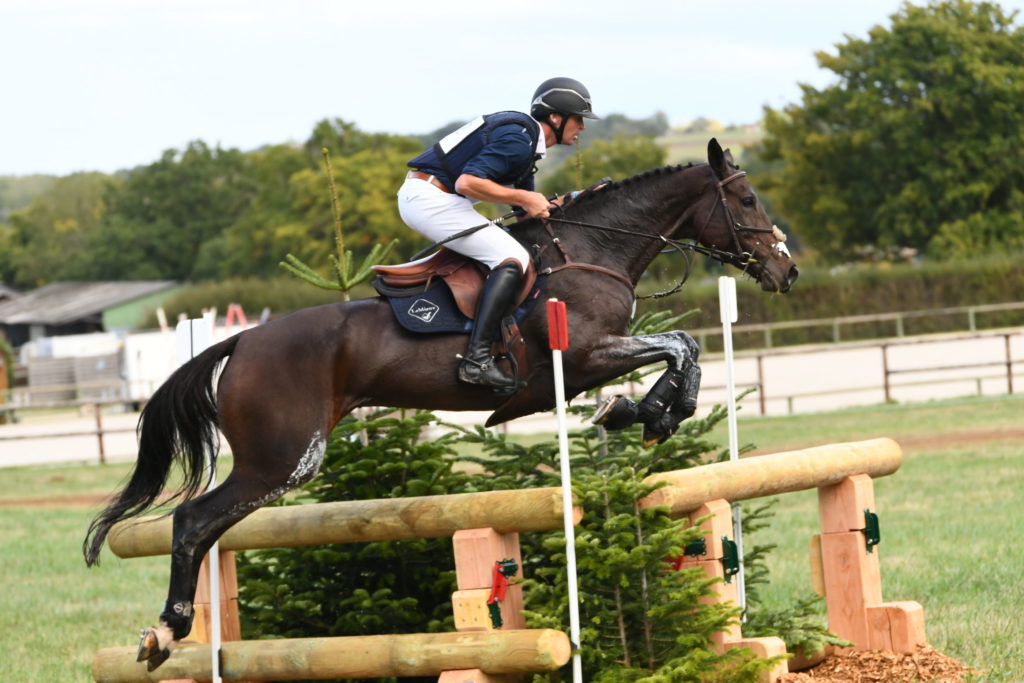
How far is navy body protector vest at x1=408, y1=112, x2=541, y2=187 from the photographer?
17.1 ft

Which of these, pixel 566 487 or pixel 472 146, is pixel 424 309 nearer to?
pixel 472 146

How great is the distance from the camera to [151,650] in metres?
4.96

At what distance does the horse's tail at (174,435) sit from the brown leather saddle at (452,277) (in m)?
0.66

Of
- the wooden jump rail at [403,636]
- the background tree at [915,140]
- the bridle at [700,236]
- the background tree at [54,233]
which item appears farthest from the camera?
the background tree at [54,233]

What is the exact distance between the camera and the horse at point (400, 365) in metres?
4.96

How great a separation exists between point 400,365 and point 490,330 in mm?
360

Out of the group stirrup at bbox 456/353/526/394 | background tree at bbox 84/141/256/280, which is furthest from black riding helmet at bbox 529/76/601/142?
background tree at bbox 84/141/256/280

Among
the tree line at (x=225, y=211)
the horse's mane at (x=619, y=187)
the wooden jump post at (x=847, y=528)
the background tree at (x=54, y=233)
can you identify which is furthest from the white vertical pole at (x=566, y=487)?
the background tree at (x=54, y=233)

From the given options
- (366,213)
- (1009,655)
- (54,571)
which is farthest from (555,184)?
(1009,655)

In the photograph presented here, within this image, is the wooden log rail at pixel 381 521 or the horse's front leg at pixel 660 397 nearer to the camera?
the wooden log rail at pixel 381 521

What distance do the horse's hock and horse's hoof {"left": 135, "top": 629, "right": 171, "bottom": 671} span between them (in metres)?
0.28

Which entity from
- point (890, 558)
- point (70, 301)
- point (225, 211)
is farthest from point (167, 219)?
point (890, 558)

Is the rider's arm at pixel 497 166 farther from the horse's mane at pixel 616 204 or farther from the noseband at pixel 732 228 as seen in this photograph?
the noseband at pixel 732 228

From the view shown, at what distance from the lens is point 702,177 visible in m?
5.66
